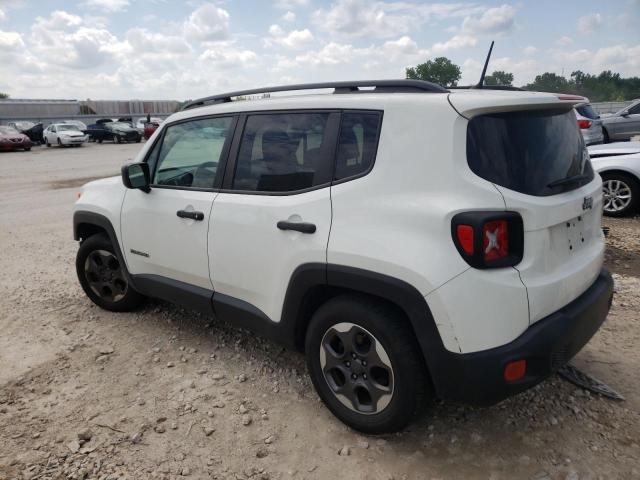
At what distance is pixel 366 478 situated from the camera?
7.76 ft

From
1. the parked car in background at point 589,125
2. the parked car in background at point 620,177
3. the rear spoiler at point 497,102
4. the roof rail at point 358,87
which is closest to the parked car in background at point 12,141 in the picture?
the parked car in background at point 589,125

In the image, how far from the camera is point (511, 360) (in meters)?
2.08

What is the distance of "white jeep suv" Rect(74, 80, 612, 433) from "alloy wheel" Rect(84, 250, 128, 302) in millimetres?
1275

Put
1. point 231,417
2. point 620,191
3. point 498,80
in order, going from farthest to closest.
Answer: point 498,80
point 620,191
point 231,417

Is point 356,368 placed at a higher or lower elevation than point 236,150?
lower

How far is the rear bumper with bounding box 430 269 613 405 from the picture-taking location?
82.4 inches

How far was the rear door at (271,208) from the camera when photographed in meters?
2.59

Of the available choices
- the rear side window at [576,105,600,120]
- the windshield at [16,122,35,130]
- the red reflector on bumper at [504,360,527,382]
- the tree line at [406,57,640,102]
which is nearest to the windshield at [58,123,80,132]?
the windshield at [16,122,35,130]

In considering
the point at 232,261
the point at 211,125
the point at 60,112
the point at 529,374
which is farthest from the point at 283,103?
the point at 60,112

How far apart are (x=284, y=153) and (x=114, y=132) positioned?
31.2 m

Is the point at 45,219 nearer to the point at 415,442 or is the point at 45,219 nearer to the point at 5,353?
the point at 5,353

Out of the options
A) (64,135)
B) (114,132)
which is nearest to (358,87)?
(64,135)

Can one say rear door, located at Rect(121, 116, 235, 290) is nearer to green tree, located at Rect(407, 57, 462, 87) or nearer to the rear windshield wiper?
the rear windshield wiper

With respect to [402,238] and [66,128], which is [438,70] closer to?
[66,128]
